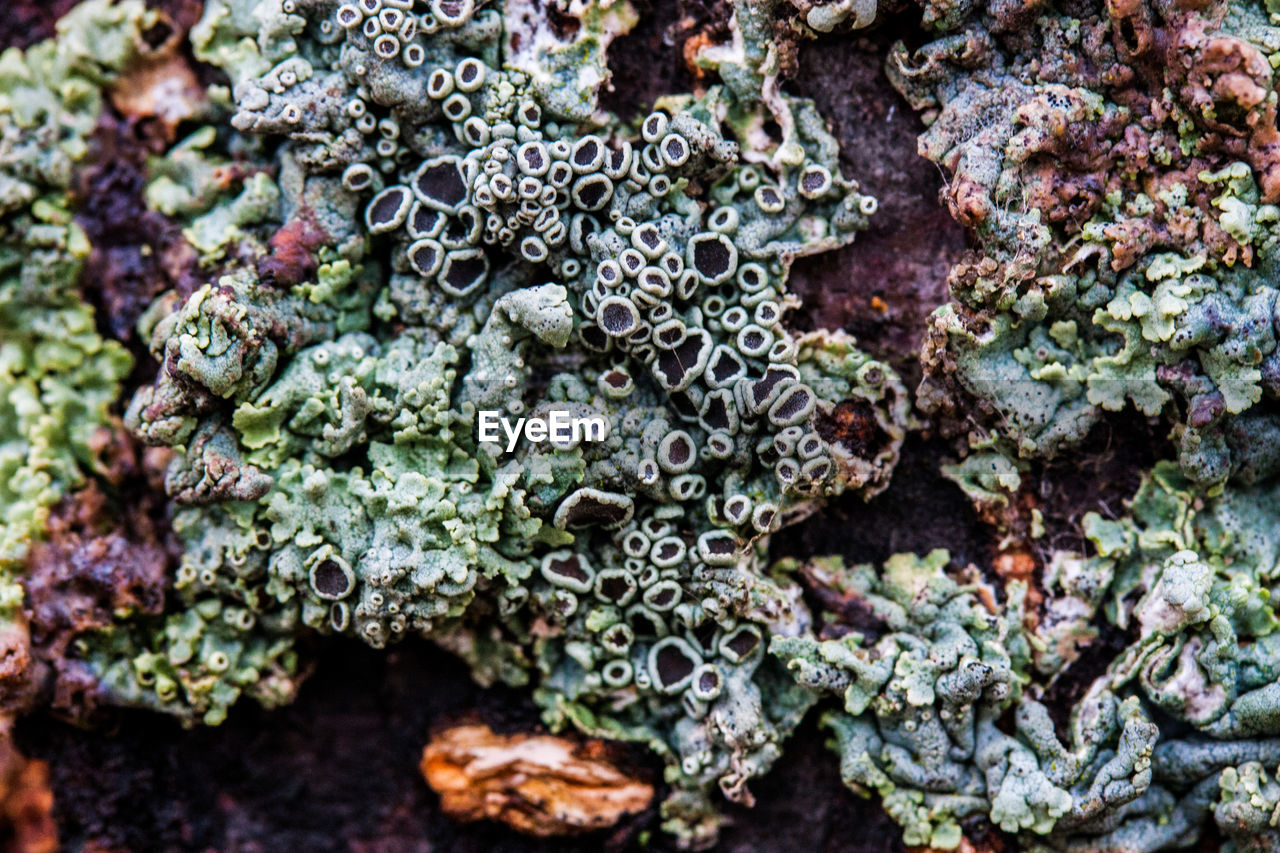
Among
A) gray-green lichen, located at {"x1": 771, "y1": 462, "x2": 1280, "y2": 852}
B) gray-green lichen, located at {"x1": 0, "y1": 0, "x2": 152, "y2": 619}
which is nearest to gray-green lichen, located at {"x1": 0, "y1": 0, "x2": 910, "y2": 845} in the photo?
gray-green lichen, located at {"x1": 771, "y1": 462, "x2": 1280, "y2": 852}

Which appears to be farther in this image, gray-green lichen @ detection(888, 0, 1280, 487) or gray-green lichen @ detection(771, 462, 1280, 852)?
gray-green lichen @ detection(771, 462, 1280, 852)

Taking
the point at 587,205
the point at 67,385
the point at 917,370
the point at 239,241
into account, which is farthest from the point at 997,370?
the point at 67,385

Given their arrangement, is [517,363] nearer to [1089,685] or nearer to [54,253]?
[54,253]

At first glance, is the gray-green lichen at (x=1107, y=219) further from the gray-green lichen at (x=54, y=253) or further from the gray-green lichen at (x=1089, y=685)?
the gray-green lichen at (x=54, y=253)

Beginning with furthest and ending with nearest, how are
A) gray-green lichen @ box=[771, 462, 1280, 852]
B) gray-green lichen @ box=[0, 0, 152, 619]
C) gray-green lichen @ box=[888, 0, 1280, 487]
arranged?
gray-green lichen @ box=[0, 0, 152, 619]
gray-green lichen @ box=[771, 462, 1280, 852]
gray-green lichen @ box=[888, 0, 1280, 487]

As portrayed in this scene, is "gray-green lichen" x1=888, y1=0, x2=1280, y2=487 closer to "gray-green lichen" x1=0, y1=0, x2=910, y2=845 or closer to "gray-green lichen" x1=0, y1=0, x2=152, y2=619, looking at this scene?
"gray-green lichen" x1=0, y1=0, x2=910, y2=845

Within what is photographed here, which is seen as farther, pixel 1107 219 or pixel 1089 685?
pixel 1089 685

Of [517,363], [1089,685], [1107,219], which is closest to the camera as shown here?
[1107,219]

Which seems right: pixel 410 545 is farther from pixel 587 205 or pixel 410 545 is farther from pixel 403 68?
pixel 403 68

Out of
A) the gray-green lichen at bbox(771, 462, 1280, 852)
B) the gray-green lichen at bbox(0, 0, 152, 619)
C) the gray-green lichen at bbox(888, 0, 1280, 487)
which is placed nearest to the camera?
the gray-green lichen at bbox(888, 0, 1280, 487)

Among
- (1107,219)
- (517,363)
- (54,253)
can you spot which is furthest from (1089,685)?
(54,253)

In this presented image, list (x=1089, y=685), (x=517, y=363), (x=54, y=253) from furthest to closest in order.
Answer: (x=54, y=253)
(x=1089, y=685)
(x=517, y=363)
